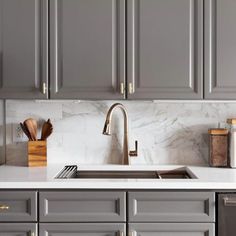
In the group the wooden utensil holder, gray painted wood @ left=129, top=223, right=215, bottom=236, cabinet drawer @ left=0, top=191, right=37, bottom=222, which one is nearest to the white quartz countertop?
cabinet drawer @ left=0, top=191, right=37, bottom=222

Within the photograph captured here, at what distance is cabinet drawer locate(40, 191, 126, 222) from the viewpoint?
1953 mm

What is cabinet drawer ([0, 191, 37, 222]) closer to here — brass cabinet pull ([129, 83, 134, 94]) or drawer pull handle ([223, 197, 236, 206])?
brass cabinet pull ([129, 83, 134, 94])

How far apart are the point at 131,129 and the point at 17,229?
1.04 meters

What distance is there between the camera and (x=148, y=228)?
1.95 metres

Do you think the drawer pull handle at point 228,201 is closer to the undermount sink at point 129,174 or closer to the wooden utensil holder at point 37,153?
the undermount sink at point 129,174

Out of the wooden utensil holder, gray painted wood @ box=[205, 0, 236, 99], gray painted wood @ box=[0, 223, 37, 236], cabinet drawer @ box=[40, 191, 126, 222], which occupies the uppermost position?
gray painted wood @ box=[205, 0, 236, 99]

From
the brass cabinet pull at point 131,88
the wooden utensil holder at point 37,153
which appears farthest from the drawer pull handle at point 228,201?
the wooden utensil holder at point 37,153

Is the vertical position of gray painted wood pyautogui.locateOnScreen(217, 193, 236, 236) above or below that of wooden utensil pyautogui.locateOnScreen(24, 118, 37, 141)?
below

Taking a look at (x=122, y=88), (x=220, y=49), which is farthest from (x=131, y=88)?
(x=220, y=49)

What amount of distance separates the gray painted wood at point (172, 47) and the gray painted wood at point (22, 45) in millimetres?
A: 617

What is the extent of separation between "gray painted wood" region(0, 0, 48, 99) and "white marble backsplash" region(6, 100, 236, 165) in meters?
0.35

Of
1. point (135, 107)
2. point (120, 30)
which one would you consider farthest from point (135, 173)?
point (120, 30)

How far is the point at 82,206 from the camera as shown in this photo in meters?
1.96

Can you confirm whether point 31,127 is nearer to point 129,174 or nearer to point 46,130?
point 46,130
